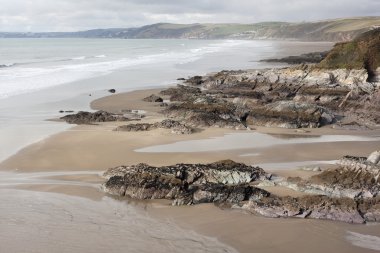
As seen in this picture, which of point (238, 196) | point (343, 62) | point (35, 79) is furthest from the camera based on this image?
Result: point (35, 79)

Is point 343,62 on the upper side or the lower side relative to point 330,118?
upper

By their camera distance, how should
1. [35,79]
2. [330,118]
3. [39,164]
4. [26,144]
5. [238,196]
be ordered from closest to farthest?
[238,196], [39,164], [26,144], [330,118], [35,79]

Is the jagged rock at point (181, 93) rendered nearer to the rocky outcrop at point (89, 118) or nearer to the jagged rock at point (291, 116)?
the rocky outcrop at point (89, 118)

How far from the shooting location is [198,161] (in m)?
14.0

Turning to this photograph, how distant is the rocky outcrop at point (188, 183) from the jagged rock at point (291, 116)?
8335 mm

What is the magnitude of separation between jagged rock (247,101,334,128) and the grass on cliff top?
776cm

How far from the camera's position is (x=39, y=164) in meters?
13.9

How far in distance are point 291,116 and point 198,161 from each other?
23.7 feet

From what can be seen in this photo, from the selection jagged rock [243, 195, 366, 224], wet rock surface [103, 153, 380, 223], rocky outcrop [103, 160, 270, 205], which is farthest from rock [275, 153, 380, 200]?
rocky outcrop [103, 160, 270, 205]

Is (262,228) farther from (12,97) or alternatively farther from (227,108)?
(12,97)

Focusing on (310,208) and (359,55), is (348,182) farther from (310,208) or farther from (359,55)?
(359,55)

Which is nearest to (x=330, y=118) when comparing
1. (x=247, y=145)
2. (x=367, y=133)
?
(x=367, y=133)

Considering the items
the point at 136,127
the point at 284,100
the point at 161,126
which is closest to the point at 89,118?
the point at 136,127

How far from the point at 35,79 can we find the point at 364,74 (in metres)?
23.9
